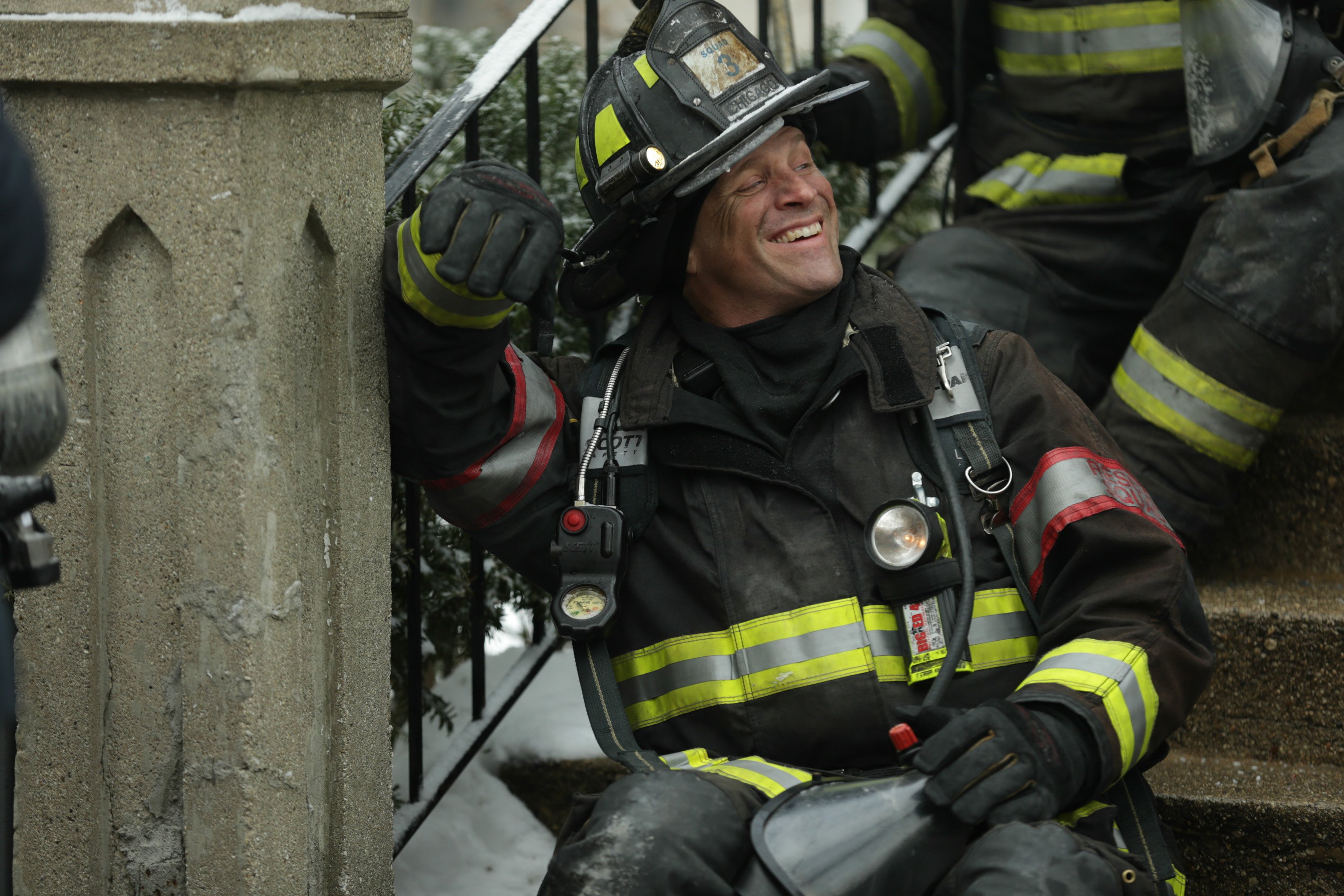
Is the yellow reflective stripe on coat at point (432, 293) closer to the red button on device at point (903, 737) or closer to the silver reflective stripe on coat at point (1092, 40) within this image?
the red button on device at point (903, 737)

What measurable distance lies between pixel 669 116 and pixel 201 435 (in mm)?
929

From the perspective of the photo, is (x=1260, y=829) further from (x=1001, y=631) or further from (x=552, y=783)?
(x=552, y=783)

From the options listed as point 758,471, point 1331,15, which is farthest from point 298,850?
point 1331,15

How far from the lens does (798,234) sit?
8.09ft

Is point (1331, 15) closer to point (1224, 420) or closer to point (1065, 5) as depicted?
point (1065, 5)

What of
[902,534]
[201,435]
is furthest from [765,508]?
[201,435]

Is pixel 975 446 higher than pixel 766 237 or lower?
lower

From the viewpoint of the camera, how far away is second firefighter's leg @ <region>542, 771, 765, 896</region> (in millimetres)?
1896

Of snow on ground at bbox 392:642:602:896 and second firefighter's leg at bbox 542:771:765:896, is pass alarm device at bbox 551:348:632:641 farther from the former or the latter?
snow on ground at bbox 392:642:602:896

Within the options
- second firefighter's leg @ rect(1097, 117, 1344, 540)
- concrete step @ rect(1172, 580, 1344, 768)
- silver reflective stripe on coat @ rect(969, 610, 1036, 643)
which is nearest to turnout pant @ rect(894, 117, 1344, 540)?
second firefighter's leg @ rect(1097, 117, 1344, 540)

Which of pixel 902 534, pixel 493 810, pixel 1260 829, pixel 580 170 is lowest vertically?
pixel 493 810

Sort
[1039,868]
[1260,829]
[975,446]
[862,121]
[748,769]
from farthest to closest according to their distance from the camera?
[862,121] < [1260,829] < [975,446] < [748,769] < [1039,868]

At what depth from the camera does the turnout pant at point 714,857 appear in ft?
6.04

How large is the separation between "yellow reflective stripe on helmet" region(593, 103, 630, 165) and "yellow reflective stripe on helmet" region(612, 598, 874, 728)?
807mm
